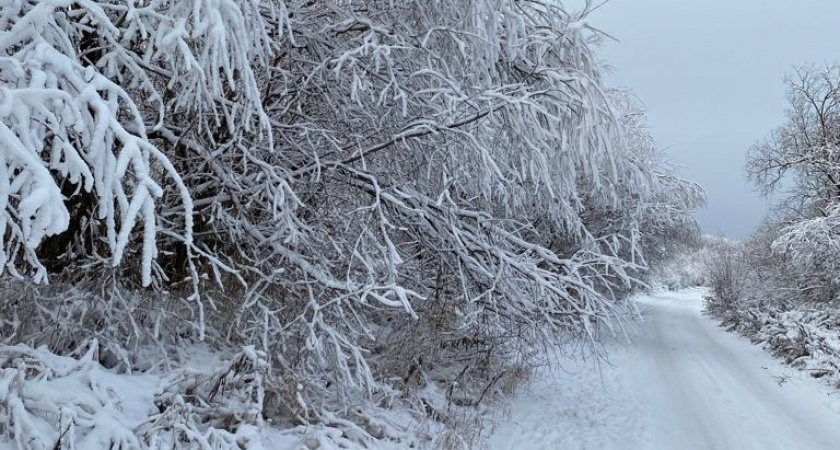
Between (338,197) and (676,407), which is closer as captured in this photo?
(338,197)

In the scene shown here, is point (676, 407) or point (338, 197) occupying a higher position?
point (338, 197)

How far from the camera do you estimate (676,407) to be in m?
8.84

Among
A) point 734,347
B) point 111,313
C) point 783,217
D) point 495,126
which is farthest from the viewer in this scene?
point 783,217

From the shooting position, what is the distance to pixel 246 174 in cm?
499

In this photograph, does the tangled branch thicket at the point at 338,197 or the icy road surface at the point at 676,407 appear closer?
the tangled branch thicket at the point at 338,197

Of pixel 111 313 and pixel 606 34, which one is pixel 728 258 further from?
pixel 111 313

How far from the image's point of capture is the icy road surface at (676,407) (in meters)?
6.95

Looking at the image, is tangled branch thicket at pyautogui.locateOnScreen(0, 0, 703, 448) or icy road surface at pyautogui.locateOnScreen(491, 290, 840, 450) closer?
tangled branch thicket at pyautogui.locateOnScreen(0, 0, 703, 448)

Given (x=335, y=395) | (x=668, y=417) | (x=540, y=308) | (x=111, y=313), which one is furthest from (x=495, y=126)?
(x=668, y=417)

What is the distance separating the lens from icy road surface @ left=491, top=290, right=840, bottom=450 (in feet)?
22.8

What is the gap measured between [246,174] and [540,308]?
277 centimetres

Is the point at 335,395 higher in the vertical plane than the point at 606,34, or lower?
lower

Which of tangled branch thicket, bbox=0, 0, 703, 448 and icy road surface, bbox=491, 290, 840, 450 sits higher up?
tangled branch thicket, bbox=0, 0, 703, 448

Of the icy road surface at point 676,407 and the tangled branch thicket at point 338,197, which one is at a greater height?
the tangled branch thicket at point 338,197
